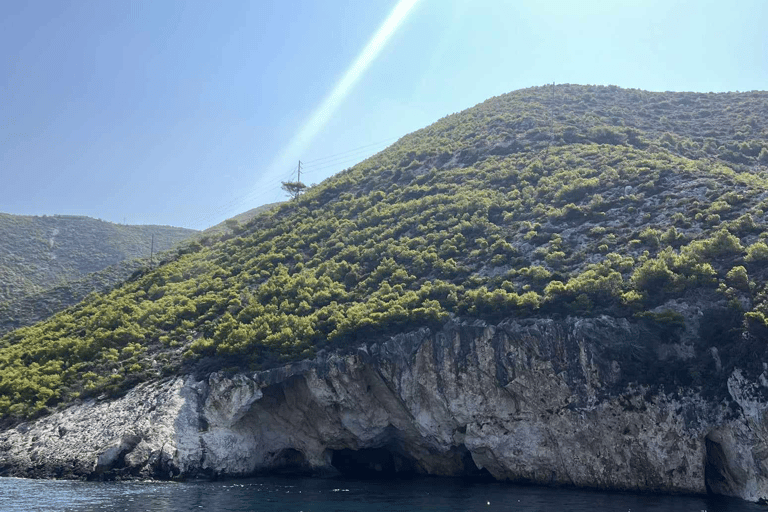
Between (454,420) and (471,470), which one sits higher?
(454,420)

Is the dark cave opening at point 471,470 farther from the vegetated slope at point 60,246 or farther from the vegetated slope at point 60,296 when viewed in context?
the vegetated slope at point 60,246

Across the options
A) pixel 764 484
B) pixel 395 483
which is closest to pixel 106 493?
pixel 395 483

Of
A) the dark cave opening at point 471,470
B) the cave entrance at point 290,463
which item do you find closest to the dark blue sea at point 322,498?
the dark cave opening at point 471,470

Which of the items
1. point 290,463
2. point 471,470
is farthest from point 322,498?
point 471,470

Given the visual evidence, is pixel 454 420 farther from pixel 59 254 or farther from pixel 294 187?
pixel 59 254

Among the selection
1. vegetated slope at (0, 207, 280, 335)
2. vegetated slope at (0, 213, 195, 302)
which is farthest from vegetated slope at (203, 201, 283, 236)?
vegetated slope at (0, 213, 195, 302)

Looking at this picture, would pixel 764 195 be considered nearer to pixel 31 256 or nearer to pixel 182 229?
pixel 31 256
